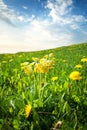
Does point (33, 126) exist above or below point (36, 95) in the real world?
below

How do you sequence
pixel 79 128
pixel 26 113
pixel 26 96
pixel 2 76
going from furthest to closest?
pixel 2 76
pixel 26 96
pixel 26 113
pixel 79 128

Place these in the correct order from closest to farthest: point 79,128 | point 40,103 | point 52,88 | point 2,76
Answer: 1. point 79,128
2. point 40,103
3. point 52,88
4. point 2,76

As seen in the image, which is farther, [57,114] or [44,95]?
[44,95]

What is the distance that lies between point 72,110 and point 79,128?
479 millimetres

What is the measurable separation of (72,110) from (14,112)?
689 millimetres

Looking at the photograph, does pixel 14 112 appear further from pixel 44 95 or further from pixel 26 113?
pixel 44 95

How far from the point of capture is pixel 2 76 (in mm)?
4801

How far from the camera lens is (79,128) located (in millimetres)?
2336

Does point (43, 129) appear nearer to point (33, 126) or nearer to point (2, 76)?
point (33, 126)

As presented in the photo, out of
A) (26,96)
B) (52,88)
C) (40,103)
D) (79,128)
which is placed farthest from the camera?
(52,88)

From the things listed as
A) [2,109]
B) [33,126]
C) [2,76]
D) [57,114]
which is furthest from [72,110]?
[2,76]

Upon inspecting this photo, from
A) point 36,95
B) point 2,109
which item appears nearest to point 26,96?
point 36,95

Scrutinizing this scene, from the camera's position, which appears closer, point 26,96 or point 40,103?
point 40,103

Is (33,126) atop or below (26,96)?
below
